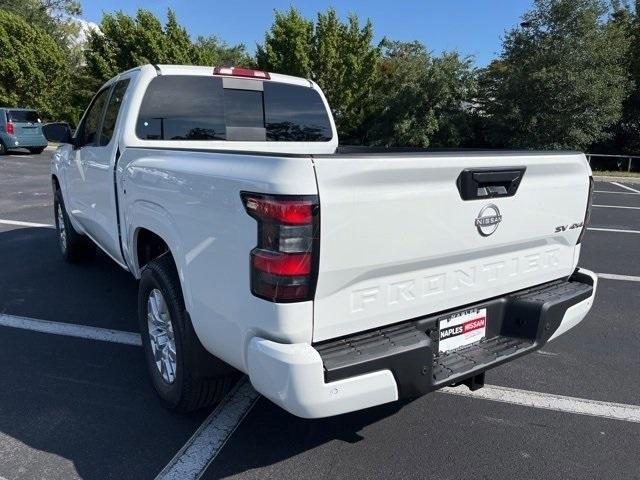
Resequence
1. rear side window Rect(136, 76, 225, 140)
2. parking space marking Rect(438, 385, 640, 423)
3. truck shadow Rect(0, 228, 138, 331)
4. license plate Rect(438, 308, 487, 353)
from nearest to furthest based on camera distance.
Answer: license plate Rect(438, 308, 487, 353) → parking space marking Rect(438, 385, 640, 423) → rear side window Rect(136, 76, 225, 140) → truck shadow Rect(0, 228, 138, 331)

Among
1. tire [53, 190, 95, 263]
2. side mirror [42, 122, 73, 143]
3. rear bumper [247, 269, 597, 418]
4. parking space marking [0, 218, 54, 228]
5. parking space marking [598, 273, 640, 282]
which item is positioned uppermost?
side mirror [42, 122, 73, 143]

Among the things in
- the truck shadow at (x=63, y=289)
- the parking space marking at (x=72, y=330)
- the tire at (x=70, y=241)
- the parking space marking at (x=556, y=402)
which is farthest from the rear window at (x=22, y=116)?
the parking space marking at (x=556, y=402)

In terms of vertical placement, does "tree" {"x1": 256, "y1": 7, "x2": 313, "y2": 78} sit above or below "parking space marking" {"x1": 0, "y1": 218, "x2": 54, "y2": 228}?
above

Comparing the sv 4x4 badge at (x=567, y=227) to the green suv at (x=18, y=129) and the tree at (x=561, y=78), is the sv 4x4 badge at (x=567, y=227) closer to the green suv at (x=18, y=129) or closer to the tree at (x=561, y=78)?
the tree at (x=561, y=78)

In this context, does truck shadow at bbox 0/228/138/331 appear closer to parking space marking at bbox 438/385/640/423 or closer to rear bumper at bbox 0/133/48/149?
parking space marking at bbox 438/385/640/423

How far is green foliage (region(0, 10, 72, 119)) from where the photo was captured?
29812 millimetres

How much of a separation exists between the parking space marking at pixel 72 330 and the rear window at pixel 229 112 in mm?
1529

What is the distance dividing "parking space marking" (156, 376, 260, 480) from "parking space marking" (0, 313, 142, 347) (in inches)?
44.5

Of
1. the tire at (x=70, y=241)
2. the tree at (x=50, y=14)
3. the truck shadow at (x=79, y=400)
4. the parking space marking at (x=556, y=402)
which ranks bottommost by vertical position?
the truck shadow at (x=79, y=400)

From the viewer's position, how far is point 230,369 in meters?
2.69

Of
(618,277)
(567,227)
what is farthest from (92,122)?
(618,277)

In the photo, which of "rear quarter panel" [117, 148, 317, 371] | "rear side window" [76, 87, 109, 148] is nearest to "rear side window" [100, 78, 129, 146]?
"rear side window" [76, 87, 109, 148]

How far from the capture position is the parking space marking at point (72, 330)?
Answer: 3970 mm

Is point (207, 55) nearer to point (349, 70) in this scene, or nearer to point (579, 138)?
point (349, 70)
